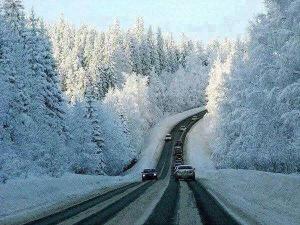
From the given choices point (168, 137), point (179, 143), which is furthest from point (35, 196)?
point (168, 137)

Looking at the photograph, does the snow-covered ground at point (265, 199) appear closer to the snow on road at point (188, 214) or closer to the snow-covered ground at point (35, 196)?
the snow on road at point (188, 214)

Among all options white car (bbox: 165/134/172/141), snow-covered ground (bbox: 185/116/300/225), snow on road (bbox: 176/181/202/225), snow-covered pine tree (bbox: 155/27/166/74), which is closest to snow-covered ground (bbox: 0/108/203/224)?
snow on road (bbox: 176/181/202/225)

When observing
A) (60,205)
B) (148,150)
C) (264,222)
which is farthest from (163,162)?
(264,222)

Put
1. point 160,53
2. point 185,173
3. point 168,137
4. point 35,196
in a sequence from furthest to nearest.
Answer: point 160,53, point 168,137, point 185,173, point 35,196

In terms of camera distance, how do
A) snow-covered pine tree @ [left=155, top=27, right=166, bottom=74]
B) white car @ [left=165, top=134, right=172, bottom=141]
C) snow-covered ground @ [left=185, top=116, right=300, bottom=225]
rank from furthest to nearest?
snow-covered pine tree @ [left=155, top=27, right=166, bottom=74]
white car @ [left=165, top=134, right=172, bottom=141]
snow-covered ground @ [left=185, top=116, right=300, bottom=225]

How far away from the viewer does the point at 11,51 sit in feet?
155

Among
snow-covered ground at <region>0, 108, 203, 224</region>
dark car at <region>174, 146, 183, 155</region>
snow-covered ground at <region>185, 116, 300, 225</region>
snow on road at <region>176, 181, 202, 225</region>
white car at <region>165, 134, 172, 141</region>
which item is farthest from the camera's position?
white car at <region>165, 134, 172, 141</region>

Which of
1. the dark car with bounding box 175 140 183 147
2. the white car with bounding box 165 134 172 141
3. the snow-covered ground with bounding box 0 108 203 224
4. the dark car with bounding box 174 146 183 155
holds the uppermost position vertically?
the white car with bounding box 165 134 172 141

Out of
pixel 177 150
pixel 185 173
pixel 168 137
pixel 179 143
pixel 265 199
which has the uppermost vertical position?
pixel 168 137

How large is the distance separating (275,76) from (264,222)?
596 inches

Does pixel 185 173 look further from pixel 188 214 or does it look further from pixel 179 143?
pixel 179 143

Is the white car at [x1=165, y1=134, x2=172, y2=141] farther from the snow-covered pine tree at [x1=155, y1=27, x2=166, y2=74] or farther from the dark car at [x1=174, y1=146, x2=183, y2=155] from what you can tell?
the snow-covered pine tree at [x1=155, y1=27, x2=166, y2=74]

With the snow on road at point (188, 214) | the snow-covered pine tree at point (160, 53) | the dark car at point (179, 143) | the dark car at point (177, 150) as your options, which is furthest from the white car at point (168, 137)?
the snow on road at point (188, 214)

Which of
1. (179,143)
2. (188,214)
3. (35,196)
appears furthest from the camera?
(179,143)
